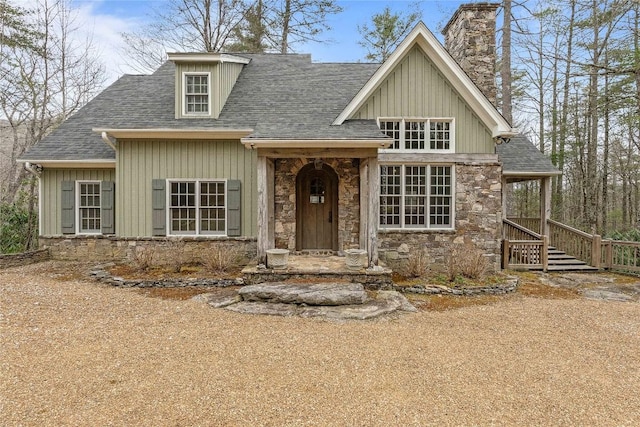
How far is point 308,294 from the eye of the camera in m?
6.19

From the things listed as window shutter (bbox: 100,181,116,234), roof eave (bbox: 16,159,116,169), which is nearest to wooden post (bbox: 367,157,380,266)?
roof eave (bbox: 16,159,116,169)

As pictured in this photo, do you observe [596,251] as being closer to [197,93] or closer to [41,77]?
[197,93]

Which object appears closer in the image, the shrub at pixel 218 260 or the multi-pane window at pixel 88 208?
the shrub at pixel 218 260

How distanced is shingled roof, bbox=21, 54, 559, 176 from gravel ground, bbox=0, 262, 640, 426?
494 centimetres

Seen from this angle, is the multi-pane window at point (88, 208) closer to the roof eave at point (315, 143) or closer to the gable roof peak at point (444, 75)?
the roof eave at point (315, 143)

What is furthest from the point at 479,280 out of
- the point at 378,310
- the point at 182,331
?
the point at 182,331

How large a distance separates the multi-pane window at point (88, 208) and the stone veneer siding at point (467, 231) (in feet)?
28.8

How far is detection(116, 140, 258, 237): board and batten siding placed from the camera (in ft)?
31.0

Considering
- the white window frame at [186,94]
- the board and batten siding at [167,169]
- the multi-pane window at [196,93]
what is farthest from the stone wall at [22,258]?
the multi-pane window at [196,93]

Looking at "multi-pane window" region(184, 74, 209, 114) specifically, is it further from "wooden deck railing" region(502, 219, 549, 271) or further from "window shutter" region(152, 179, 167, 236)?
"wooden deck railing" region(502, 219, 549, 271)

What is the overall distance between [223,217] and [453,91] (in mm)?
7460

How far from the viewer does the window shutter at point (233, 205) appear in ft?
31.0

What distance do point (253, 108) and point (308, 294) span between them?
6403 mm

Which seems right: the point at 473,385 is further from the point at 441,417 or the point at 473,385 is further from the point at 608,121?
the point at 608,121
